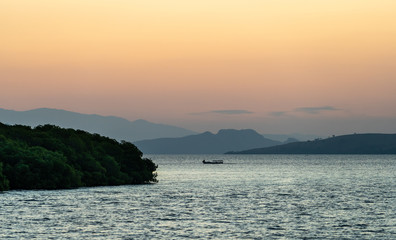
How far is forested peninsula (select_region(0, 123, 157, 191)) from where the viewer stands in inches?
4828

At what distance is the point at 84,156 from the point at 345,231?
82102mm

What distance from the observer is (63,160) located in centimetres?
12925

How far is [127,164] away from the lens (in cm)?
15425

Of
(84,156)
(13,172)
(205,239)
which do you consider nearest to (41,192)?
(13,172)

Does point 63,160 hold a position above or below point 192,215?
above

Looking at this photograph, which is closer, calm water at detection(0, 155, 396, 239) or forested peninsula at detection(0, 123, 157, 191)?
calm water at detection(0, 155, 396, 239)

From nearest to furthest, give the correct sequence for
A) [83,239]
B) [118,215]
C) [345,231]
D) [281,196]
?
1. [83,239]
2. [345,231]
3. [118,215]
4. [281,196]

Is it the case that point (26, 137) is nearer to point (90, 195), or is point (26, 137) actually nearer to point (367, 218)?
point (90, 195)

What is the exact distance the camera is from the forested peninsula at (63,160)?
122625 mm

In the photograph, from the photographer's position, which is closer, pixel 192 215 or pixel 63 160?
pixel 192 215

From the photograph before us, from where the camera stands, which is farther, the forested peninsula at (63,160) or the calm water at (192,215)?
the forested peninsula at (63,160)

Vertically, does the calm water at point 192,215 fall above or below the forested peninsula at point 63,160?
below

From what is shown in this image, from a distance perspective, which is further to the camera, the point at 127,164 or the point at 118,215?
the point at 127,164

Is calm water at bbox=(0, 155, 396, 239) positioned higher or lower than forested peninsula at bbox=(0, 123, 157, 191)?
lower
